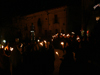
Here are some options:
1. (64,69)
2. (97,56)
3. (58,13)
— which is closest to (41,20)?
(58,13)

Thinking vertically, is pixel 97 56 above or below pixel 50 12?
below

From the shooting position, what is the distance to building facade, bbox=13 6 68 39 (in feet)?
63.4

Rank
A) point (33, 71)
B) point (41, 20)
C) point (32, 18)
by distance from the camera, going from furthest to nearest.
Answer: point (32, 18)
point (41, 20)
point (33, 71)

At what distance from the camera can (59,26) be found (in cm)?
2042

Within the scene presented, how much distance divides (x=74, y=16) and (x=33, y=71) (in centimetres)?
1627

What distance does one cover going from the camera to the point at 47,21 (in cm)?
2288

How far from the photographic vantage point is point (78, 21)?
20.4 meters

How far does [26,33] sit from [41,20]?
28.3 ft

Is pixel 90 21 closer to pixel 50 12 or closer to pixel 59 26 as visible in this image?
pixel 59 26

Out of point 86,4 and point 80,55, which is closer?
point 80,55

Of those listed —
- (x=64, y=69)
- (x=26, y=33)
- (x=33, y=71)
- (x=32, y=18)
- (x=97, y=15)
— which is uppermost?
(x=32, y=18)

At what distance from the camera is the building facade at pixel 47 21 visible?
19.3 m

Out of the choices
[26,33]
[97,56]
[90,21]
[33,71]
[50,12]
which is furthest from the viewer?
[26,33]

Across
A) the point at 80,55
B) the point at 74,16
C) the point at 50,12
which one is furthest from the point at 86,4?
the point at 80,55
